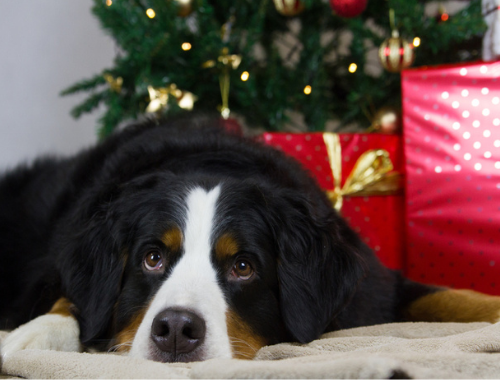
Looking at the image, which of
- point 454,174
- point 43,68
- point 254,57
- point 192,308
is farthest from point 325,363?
point 43,68

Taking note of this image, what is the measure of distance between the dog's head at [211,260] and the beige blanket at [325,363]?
0.47 ft

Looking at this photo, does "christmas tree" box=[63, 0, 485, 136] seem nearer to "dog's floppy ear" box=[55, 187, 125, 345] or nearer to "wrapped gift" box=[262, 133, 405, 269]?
"wrapped gift" box=[262, 133, 405, 269]

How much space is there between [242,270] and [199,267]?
0.13 metres

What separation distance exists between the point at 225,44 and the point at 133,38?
45 cm

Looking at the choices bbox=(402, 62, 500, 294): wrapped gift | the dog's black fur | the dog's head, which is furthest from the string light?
the dog's head

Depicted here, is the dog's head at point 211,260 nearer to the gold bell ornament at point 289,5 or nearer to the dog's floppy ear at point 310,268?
the dog's floppy ear at point 310,268

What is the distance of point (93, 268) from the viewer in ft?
5.20

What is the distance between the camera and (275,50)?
2787 mm

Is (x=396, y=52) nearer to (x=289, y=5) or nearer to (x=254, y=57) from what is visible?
(x=289, y=5)

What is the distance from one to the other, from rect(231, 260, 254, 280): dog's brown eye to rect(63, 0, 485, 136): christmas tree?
48.6 inches

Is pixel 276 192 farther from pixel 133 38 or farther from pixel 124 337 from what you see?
pixel 133 38

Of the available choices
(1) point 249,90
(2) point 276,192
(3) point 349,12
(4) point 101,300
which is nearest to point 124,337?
(4) point 101,300

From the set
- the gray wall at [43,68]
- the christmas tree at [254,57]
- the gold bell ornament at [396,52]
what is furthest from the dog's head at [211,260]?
the gray wall at [43,68]

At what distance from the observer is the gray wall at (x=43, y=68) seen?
3605mm
